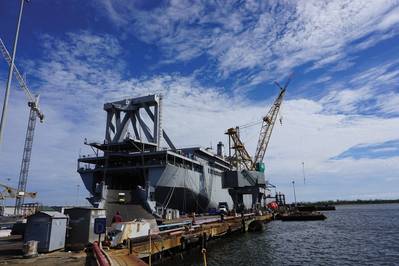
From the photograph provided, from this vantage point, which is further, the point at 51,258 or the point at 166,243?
the point at 166,243

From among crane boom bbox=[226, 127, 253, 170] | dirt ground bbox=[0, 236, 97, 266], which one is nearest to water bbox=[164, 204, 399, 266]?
dirt ground bbox=[0, 236, 97, 266]

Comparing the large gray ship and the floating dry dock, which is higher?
the large gray ship

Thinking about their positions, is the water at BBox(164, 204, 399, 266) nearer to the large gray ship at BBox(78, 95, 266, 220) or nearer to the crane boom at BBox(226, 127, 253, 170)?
the large gray ship at BBox(78, 95, 266, 220)

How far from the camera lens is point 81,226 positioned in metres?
17.5

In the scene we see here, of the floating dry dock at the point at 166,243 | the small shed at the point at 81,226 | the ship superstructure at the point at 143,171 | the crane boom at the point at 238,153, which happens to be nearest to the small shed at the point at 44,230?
the small shed at the point at 81,226

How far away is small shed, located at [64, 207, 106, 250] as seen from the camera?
17.4m

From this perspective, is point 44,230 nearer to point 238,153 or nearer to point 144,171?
point 144,171

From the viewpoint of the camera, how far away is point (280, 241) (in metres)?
35.7

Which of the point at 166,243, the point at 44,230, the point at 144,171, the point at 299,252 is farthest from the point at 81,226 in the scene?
the point at 144,171

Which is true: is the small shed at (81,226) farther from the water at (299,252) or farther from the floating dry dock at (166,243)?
the water at (299,252)

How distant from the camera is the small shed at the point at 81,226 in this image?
17375mm

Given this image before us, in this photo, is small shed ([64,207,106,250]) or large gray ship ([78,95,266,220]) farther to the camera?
large gray ship ([78,95,266,220])

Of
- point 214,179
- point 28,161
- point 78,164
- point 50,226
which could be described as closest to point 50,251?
point 50,226

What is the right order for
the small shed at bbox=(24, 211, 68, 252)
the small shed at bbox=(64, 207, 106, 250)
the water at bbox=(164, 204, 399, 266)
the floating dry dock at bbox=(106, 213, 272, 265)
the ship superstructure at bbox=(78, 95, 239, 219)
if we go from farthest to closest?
the ship superstructure at bbox=(78, 95, 239, 219) → the water at bbox=(164, 204, 399, 266) → the small shed at bbox=(64, 207, 106, 250) → the floating dry dock at bbox=(106, 213, 272, 265) → the small shed at bbox=(24, 211, 68, 252)
